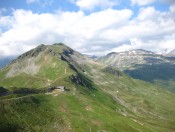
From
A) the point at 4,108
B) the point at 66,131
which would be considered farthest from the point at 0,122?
the point at 66,131

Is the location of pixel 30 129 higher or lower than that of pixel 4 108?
lower

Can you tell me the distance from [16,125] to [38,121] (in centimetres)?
2191

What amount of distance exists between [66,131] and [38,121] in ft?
73.9

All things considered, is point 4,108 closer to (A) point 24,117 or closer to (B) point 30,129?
(A) point 24,117

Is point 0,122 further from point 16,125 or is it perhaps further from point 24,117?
point 24,117

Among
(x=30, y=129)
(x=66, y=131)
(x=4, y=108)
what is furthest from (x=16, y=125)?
(x=66, y=131)

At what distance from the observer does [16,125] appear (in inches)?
7131

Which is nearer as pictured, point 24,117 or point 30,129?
point 30,129

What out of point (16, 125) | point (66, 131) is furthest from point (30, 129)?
point (66, 131)

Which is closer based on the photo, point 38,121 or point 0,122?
point 0,122

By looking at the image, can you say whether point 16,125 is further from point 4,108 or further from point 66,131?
point 66,131

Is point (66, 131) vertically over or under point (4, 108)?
under

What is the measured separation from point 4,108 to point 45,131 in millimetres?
36835

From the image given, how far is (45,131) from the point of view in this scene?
18938 centimetres
